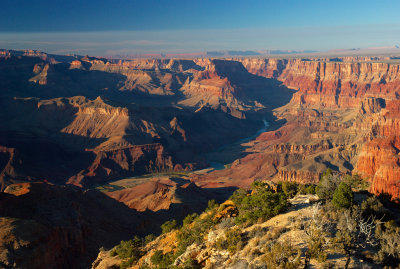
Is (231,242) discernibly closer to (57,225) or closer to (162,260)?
(162,260)

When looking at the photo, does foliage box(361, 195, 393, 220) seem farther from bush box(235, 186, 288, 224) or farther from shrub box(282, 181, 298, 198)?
shrub box(282, 181, 298, 198)

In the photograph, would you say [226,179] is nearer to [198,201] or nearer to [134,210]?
[198,201]

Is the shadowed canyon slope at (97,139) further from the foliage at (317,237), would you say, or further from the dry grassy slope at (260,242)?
the foliage at (317,237)

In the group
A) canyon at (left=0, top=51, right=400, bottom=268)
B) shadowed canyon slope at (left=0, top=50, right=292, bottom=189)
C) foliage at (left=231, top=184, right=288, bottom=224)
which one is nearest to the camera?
foliage at (left=231, top=184, right=288, bottom=224)

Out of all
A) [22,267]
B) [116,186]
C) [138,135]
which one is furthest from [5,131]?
[22,267]

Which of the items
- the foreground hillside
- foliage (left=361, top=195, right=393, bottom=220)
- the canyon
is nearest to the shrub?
the foreground hillside

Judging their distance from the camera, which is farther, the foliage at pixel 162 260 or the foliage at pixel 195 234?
the foliage at pixel 195 234

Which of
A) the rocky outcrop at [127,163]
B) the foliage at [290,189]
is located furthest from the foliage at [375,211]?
the rocky outcrop at [127,163]

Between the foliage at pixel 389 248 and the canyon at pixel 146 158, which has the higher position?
the foliage at pixel 389 248
